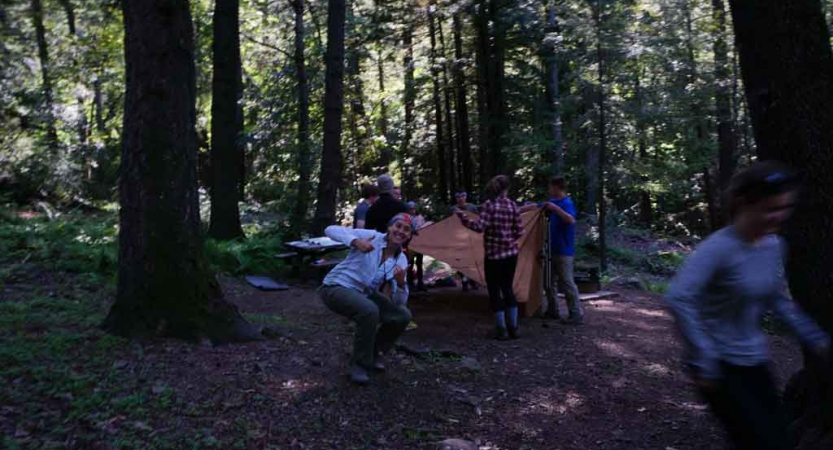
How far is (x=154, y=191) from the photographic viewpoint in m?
6.68

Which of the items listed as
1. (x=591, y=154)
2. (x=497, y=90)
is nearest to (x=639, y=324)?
(x=497, y=90)

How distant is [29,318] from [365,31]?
14127 mm

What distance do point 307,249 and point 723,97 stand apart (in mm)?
14318

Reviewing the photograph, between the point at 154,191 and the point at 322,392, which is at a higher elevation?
the point at 154,191

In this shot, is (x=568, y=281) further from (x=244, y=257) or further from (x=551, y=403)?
(x=244, y=257)

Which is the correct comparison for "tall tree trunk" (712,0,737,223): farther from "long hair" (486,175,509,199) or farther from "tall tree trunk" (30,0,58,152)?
"tall tree trunk" (30,0,58,152)

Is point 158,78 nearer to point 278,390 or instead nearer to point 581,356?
point 278,390

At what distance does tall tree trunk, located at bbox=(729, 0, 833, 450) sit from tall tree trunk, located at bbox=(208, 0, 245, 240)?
12.0 m

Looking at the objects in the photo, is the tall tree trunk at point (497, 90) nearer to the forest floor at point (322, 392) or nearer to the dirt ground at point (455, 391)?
the dirt ground at point (455, 391)

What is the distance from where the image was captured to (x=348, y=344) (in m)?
7.74

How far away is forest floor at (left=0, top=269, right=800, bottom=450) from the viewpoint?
4.95 m

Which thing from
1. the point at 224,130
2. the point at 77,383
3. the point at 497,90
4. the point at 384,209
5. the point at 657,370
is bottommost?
the point at 657,370

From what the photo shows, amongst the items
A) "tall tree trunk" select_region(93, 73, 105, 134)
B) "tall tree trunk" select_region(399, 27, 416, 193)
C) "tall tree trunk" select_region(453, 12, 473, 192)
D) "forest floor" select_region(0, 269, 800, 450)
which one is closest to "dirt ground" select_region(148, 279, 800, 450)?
"forest floor" select_region(0, 269, 800, 450)

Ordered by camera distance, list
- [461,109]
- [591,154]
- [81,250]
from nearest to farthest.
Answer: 1. [81,250]
2. [461,109]
3. [591,154]
